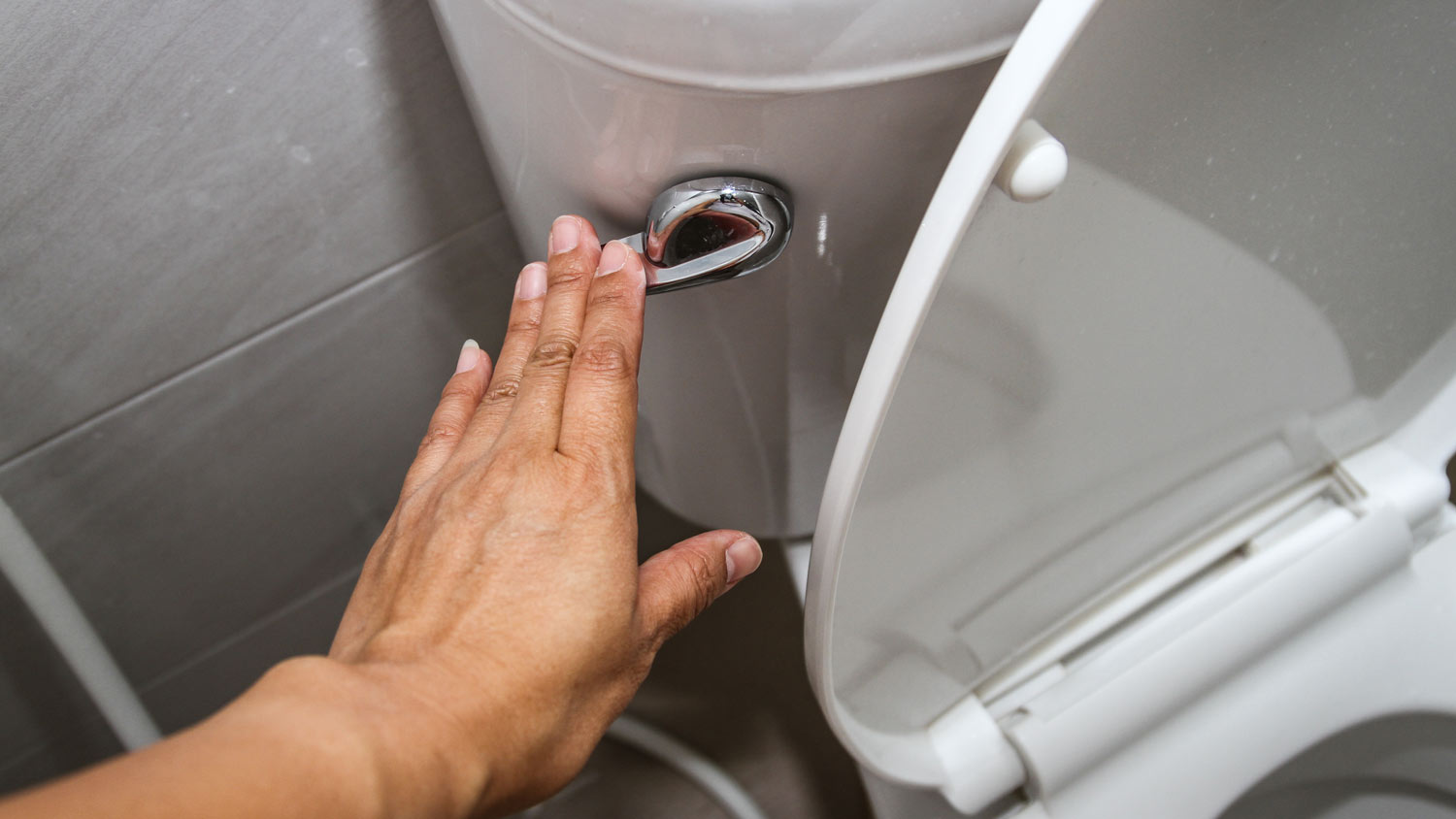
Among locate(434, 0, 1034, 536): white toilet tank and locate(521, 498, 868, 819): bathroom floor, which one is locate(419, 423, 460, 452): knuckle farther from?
locate(521, 498, 868, 819): bathroom floor

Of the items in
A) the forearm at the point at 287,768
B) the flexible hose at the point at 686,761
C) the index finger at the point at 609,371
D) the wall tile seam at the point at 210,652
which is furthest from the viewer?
the flexible hose at the point at 686,761

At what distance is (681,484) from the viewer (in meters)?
0.52

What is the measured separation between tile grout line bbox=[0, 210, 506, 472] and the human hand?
20 centimetres

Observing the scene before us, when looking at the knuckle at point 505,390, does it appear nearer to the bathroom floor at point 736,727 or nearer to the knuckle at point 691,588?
the knuckle at point 691,588

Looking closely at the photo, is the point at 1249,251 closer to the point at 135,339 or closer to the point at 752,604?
the point at 135,339

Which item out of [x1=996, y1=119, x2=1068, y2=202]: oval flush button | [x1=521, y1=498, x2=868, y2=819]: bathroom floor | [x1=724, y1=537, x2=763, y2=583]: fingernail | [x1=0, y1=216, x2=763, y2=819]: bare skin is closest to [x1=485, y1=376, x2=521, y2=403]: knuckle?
[x1=0, y1=216, x2=763, y2=819]: bare skin

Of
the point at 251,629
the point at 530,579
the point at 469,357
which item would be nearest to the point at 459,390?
the point at 469,357

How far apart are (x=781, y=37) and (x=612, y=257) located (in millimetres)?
104

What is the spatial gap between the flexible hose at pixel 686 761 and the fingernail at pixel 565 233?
25.6 inches

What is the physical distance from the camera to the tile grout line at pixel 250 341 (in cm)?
54

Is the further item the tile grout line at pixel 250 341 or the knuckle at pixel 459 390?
the tile grout line at pixel 250 341

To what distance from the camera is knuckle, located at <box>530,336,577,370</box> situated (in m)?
0.35

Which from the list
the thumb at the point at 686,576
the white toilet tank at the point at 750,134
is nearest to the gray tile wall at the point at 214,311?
the white toilet tank at the point at 750,134

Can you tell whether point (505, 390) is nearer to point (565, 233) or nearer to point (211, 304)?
point (565, 233)
